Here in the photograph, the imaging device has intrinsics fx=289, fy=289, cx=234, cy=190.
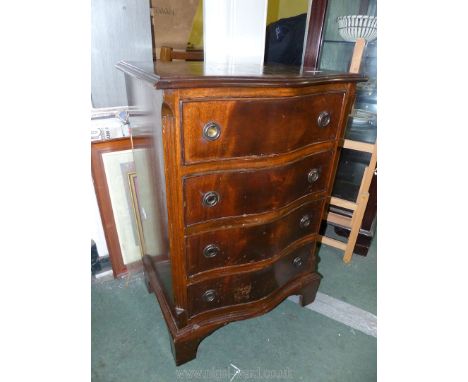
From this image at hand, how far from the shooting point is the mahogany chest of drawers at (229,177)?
89 cm

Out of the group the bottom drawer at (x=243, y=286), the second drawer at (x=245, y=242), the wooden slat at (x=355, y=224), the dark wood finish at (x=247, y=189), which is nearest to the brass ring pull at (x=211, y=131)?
the dark wood finish at (x=247, y=189)

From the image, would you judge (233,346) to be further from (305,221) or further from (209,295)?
(305,221)

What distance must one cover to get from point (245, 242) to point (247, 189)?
0.24m

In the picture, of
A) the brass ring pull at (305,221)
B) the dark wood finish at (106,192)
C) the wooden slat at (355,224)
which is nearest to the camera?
the brass ring pull at (305,221)

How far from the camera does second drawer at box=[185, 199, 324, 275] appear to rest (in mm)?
1112

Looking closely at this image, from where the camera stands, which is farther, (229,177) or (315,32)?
(315,32)

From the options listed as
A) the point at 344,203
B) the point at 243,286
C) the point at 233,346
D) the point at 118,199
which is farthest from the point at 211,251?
the point at 344,203

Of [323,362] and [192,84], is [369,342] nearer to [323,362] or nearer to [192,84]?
[323,362]

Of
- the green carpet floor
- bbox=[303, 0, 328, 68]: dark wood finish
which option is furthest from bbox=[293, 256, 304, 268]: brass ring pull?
bbox=[303, 0, 328, 68]: dark wood finish

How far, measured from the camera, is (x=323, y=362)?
141cm

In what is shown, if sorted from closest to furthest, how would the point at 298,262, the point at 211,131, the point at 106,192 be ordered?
1. the point at 211,131
2. the point at 298,262
3. the point at 106,192

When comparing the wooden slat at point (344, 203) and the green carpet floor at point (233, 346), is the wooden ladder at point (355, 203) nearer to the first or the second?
the wooden slat at point (344, 203)

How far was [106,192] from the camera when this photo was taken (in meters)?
1.63
